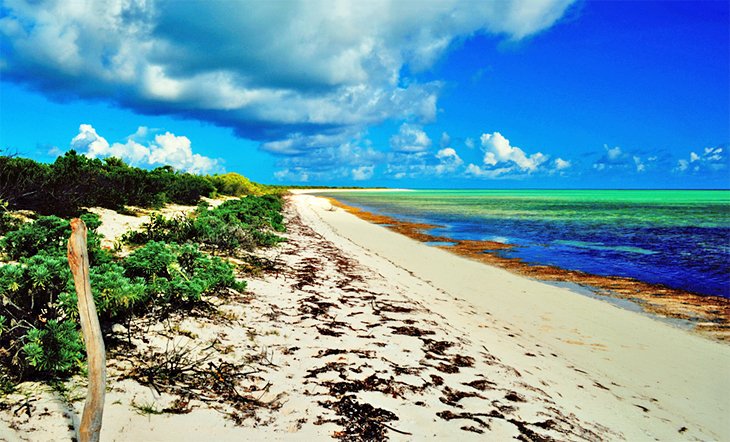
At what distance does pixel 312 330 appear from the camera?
18.5ft

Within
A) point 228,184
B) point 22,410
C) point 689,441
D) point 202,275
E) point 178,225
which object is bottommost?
point 689,441

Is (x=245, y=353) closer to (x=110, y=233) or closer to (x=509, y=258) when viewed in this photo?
(x=110, y=233)

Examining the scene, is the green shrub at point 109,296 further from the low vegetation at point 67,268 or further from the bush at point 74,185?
the bush at point 74,185

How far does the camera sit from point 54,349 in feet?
11.5

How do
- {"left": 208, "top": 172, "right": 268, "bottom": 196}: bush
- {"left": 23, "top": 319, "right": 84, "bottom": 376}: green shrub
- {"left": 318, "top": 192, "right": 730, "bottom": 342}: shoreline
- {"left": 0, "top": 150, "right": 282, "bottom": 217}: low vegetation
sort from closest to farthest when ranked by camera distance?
1. {"left": 23, "top": 319, "right": 84, "bottom": 376}: green shrub
2. {"left": 318, "top": 192, "right": 730, "bottom": 342}: shoreline
3. {"left": 0, "top": 150, "right": 282, "bottom": 217}: low vegetation
4. {"left": 208, "top": 172, "right": 268, "bottom": 196}: bush

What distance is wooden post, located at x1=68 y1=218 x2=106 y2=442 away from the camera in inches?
101

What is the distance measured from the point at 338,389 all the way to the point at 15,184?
12758 mm

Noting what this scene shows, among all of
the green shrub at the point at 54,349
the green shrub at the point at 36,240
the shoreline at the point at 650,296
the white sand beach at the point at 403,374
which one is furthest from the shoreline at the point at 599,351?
the green shrub at the point at 36,240

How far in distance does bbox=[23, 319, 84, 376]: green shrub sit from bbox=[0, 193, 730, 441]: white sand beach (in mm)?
211

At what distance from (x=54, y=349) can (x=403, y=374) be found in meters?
3.40

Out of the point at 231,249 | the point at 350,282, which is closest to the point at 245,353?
the point at 350,282

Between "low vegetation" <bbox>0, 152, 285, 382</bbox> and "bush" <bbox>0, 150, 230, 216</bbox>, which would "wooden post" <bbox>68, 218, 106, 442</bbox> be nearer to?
"low vegetation" <bbox>0, 152, 285, 382</bbox>

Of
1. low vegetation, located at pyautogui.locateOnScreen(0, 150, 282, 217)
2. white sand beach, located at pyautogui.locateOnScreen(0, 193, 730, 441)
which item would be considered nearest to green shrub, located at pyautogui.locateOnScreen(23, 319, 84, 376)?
white sand beach, located at pyautogui.locateOnScreen(0, 193, 730, 441)

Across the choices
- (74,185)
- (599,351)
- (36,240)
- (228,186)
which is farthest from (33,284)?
(228,186)
